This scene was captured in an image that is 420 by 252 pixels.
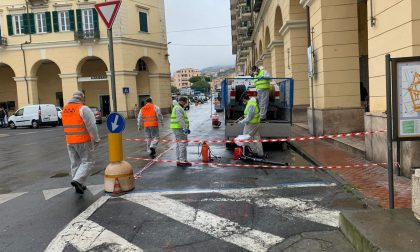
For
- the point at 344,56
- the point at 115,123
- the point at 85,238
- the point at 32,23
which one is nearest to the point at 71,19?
the point at 32,23

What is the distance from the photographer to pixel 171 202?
21.1 ft

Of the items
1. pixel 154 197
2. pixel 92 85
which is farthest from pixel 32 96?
pixel 154 197

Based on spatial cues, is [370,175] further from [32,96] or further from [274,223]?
[32,96]

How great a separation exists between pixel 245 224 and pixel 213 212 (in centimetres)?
69

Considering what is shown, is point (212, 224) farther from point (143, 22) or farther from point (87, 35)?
point (143, 22)

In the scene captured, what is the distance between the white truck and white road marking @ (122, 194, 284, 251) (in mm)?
5850

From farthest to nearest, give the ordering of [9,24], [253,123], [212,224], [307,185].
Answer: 1. [9,24]
2. [253,123]
3. [307,185]
4. [212,224]

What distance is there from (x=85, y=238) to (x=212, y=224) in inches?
62.4

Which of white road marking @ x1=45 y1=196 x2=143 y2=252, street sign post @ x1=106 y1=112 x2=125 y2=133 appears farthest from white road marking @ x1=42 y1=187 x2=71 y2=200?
white road marking @ x1=45 y1=196 x2=143 y2=252

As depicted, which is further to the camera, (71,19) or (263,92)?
(71,19)

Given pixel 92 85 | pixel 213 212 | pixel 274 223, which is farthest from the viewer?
pixel 92 85

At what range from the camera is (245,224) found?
17.3 feet

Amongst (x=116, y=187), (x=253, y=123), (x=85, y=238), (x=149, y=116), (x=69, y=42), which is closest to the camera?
(x=85, y=238)

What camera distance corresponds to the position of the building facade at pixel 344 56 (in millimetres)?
7422
